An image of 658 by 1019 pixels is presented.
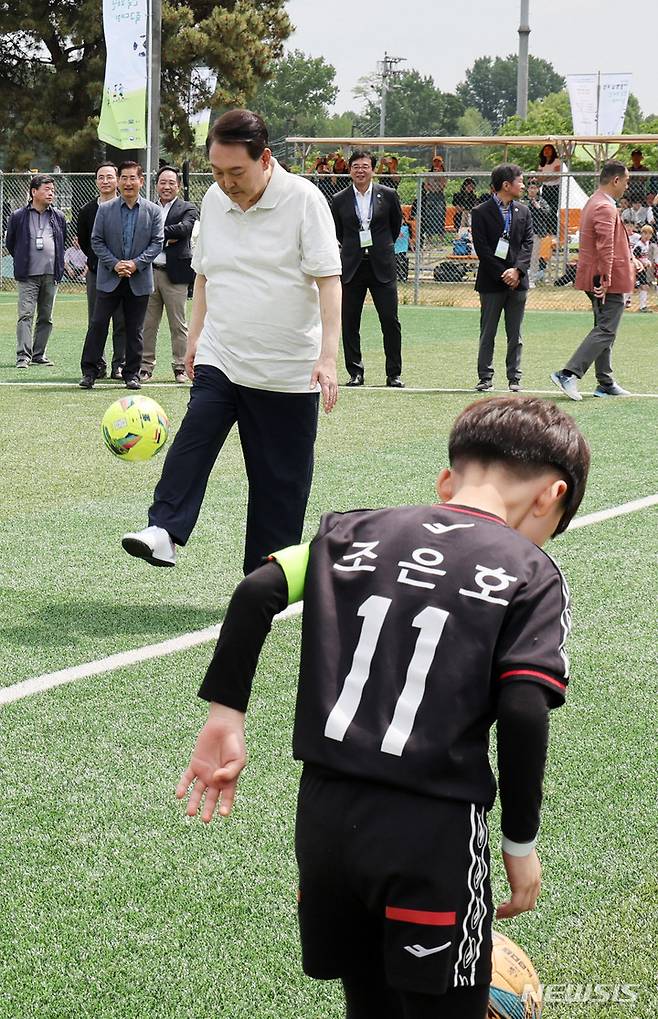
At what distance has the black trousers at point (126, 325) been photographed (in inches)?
509

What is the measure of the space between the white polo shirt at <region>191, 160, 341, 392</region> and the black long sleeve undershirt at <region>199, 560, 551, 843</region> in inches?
125

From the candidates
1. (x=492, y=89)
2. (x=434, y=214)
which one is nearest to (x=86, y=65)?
(x=434, y=214)

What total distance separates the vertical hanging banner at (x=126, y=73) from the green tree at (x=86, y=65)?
15.7m

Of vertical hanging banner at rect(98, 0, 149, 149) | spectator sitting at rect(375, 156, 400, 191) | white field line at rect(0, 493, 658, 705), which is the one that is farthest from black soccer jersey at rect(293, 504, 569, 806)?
spectator sitting at rect(375, 156, 400, 191)

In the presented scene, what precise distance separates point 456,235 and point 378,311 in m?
17.8

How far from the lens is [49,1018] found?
8.84 feet

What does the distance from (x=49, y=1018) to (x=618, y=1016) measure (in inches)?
47.4

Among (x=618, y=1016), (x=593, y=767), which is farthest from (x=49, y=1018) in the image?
(x=593, y=767)

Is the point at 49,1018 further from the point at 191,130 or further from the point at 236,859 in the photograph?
the point at 191,130

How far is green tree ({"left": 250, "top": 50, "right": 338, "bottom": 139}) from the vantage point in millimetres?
141750

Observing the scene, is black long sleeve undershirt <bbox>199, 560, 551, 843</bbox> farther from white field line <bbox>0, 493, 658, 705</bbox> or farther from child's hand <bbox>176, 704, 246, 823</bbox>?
white field line <bbox>0, 493, 658, 705</bbox>

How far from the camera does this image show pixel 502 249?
13117 mm

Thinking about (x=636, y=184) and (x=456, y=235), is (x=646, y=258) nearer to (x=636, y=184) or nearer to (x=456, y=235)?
(x=636, y=184)

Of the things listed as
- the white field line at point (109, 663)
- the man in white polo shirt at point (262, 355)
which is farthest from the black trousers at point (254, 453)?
the white field line at point (109, 663)
